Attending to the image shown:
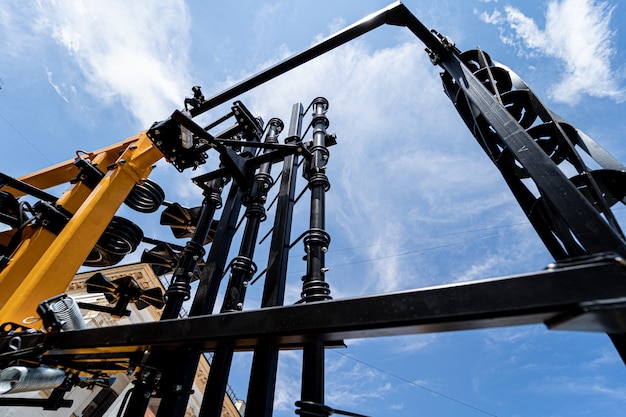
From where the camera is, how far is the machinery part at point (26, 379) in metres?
1.71

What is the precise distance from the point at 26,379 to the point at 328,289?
1.97 m

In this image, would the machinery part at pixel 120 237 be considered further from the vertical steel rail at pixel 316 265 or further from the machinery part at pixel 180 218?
the vertical steel rail at pixel 316 265

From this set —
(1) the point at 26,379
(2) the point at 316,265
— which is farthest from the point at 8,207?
(2) the point at 316,265

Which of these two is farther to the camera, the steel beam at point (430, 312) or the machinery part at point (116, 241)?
the machinery part at point (116, 241)

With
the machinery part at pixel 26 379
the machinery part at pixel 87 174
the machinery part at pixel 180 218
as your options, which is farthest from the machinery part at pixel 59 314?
the machinery part at pixel 87 174

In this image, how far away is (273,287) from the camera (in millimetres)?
2555

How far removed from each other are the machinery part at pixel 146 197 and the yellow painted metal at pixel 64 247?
2.03 feet

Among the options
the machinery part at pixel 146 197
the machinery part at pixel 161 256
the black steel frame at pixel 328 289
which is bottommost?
the black steel frame at pixel 328 289

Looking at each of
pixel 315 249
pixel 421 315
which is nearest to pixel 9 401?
pixel 315 249

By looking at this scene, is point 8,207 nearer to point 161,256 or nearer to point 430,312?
point 161,256

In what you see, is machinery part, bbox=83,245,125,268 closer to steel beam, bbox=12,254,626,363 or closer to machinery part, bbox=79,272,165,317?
machinery part, bbox=79,272,165,317

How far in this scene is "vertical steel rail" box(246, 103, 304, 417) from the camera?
2.02 metres

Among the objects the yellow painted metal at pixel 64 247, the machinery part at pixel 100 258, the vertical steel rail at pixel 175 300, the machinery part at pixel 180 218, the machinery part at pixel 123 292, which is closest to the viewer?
the vertical steel rail at pixel 175 300

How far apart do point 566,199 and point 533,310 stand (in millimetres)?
920
